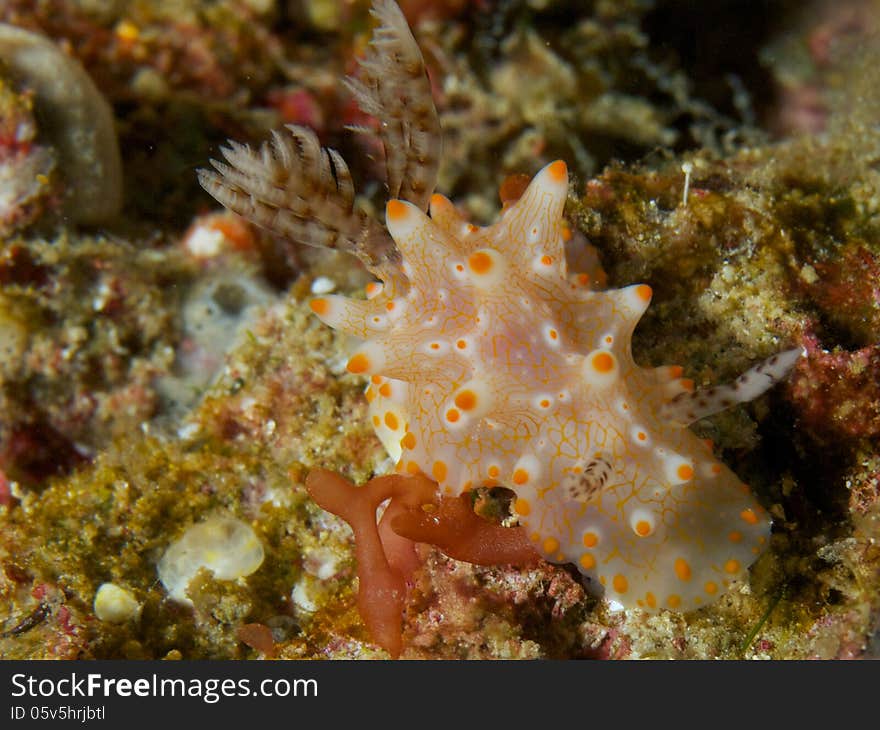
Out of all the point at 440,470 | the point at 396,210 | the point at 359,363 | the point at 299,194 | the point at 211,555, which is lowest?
the point at 211,555

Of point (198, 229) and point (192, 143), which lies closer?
point (198, 229)

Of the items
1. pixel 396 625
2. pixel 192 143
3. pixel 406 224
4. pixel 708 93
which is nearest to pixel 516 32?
pixel 708 93

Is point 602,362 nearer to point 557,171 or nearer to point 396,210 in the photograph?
point 557,171

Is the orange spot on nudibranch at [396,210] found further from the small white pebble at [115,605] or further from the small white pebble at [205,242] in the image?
the small white pebble at [205,242]

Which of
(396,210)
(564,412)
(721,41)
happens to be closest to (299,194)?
(396,210)

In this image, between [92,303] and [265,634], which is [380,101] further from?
[92,303]

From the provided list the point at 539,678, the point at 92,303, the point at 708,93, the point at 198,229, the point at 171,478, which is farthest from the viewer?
the point at 708,93
